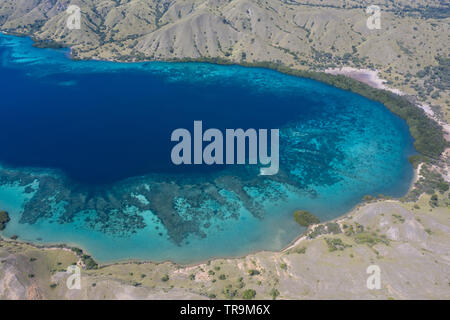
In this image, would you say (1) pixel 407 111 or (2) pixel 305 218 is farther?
(1) pixel 407 111

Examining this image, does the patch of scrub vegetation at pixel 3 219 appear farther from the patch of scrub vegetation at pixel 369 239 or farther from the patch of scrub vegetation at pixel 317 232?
the patch of scrub vegetation at pixel 369 239

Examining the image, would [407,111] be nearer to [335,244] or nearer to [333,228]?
[333,228]

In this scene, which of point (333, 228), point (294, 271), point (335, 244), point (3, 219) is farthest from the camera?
point (3, 219)

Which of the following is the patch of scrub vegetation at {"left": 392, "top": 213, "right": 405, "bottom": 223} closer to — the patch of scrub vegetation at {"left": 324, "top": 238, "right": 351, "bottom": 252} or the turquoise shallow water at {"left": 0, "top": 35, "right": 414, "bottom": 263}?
the turquoise shallow water at {"left": 0, "top": 35, "right": 414, "bottom": 263}

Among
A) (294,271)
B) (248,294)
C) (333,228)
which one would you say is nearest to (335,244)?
(333,228)

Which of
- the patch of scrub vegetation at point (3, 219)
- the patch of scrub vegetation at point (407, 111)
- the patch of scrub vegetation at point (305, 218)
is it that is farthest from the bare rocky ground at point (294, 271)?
the patch of scrub vegetation at point (407, 111)

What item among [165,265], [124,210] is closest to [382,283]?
[165,265]

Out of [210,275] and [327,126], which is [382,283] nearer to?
[210,275]
